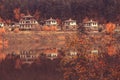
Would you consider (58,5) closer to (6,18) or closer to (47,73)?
(6,18)

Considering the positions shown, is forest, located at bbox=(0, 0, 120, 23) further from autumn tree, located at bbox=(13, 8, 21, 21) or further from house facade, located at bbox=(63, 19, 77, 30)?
house facade, located at bbox=(63, 19, 77, 30)

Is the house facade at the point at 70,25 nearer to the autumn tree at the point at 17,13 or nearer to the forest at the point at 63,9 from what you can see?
the forest at the point at 63,9

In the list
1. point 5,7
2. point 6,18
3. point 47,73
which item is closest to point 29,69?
point 47,73

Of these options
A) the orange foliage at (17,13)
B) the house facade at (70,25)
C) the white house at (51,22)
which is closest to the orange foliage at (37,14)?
the orange foliage at (17,13)

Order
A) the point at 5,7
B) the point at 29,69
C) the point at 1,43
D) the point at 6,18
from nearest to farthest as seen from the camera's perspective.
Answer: the point at 29,69 → the point at 1,43 → the point at 6,18 → the point at 5,7

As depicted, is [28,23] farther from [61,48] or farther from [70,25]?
[61,48]

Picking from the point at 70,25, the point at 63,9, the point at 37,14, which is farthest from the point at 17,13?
the point at 70,25
